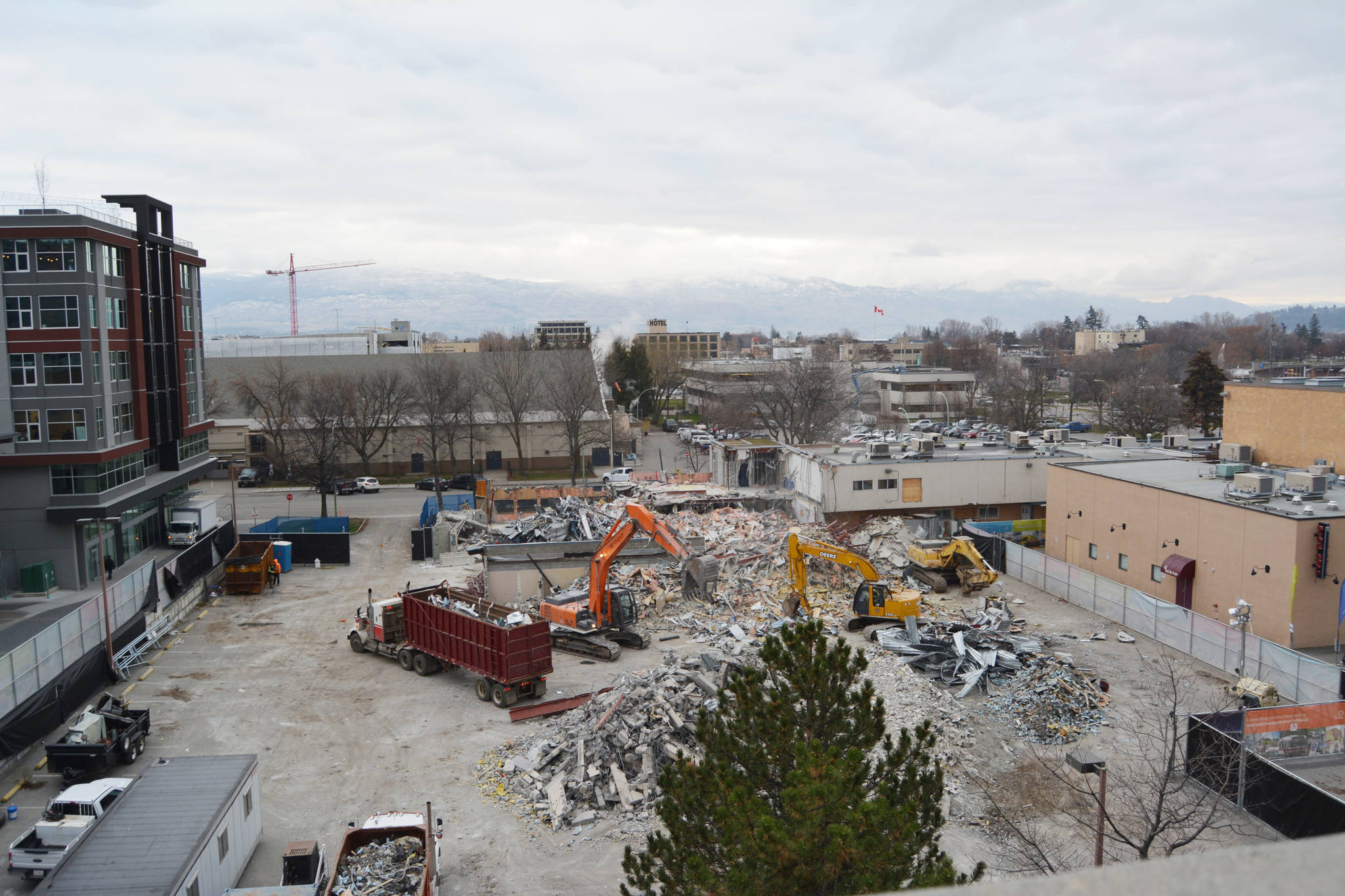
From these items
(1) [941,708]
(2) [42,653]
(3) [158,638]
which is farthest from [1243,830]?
(3) [158,638]

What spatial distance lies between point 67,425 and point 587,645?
22.0m

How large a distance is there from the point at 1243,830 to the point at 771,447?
3529cm

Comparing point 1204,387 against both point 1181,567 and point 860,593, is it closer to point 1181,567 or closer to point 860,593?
point 1181,567

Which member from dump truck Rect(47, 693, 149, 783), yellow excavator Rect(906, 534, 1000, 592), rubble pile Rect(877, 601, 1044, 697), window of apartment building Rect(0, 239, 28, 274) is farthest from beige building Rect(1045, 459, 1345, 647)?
window of apartment building Rect(0, 239, 28, 274)

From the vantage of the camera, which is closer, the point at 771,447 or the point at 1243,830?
the point at 1243,830

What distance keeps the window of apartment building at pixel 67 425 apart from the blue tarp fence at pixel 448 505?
15573mm

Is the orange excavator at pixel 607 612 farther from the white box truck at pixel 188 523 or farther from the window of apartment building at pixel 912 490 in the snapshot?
the white box truck at pixel 188 523

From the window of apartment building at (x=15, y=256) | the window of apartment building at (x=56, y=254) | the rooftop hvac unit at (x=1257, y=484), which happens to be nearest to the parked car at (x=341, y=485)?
the window of apartment building at (x=56, y=254)

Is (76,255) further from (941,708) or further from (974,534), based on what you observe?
(974,534)

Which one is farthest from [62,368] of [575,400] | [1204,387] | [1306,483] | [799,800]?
[1204,387]

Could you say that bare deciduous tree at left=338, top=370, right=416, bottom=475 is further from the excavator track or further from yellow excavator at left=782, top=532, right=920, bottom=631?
yellow excavator at left=782, top=532, right=920, bottom=631

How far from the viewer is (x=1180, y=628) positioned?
2723 centimetres

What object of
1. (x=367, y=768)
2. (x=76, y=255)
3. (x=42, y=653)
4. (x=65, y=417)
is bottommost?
(x=367, y=768)

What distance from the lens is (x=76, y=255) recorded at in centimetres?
3391
